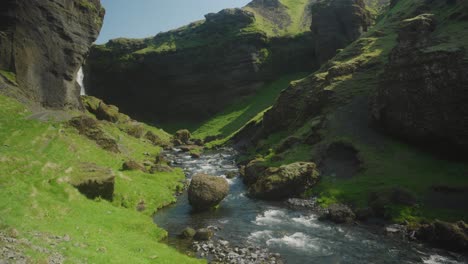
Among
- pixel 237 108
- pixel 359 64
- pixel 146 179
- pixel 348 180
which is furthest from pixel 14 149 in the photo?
pixel 237 108

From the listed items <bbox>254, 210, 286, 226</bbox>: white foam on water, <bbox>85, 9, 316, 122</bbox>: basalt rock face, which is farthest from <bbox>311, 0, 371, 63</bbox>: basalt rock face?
<bbox>254, 210, 286, 226</bbox>: white foam on water

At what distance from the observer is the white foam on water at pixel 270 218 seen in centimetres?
4203

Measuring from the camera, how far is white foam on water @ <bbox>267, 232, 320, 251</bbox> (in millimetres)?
34562

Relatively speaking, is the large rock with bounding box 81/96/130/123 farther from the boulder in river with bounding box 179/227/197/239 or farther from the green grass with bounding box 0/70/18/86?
the boulder in river with bounding box 179/227/197/239

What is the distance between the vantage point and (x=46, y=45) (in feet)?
295

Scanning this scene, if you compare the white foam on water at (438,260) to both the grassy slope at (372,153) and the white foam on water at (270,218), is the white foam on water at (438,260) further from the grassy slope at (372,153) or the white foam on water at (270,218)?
the white foam on water at (270,218)

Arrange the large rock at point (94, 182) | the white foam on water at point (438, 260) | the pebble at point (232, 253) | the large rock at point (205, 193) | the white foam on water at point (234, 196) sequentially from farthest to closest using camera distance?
1. the white foam on water at point (234, 196)
2. the large rock at point (205, 193)
3. the large rock at point (94, 182)
4. the pebble at point (232, 253)
5. the white foam on water at point (438, 260)

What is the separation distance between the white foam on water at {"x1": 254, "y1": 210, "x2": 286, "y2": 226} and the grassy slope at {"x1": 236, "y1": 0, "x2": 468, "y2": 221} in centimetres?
742

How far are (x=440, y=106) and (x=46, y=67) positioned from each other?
290 feet

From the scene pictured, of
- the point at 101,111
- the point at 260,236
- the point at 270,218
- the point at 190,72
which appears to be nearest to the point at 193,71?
the point at 190,72

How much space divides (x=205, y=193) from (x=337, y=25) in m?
139

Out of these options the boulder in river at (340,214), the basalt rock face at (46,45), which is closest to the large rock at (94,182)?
the boulder in river at (340,214)

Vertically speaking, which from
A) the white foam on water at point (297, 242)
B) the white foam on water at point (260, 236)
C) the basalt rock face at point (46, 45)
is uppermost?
the basalt rock face at point (46, 45)

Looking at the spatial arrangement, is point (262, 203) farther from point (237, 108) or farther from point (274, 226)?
point (237, 108)
